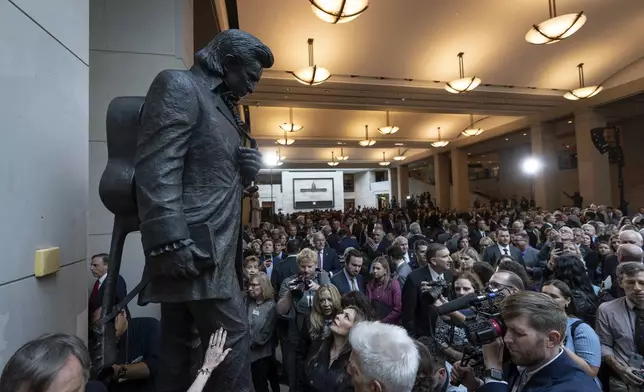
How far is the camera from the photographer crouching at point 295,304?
10.5ft

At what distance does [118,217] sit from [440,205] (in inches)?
901

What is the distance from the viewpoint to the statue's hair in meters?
1.66

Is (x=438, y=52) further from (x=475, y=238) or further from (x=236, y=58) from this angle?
(x=236, y=58)

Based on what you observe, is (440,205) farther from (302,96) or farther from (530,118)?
(302,96)

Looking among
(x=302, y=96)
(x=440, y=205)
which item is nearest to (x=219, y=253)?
(x=302, y=96)

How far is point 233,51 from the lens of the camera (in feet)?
5.47

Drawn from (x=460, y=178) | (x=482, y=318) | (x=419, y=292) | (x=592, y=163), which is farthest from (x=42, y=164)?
(x=460, y=178)

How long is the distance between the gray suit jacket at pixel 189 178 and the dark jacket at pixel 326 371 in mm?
982

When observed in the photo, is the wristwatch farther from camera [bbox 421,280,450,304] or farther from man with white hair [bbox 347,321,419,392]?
camera [bbox 421,280,450,304]

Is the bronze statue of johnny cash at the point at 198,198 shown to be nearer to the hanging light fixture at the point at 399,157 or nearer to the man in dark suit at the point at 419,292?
the man in dark suit at the point at 419,292

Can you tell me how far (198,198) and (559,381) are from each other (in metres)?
1.60

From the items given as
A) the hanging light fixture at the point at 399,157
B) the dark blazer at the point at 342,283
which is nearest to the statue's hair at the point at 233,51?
the dark blazer at the point at 342,283

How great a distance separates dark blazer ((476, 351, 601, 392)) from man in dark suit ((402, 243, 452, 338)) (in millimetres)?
1837

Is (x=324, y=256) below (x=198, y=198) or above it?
below
